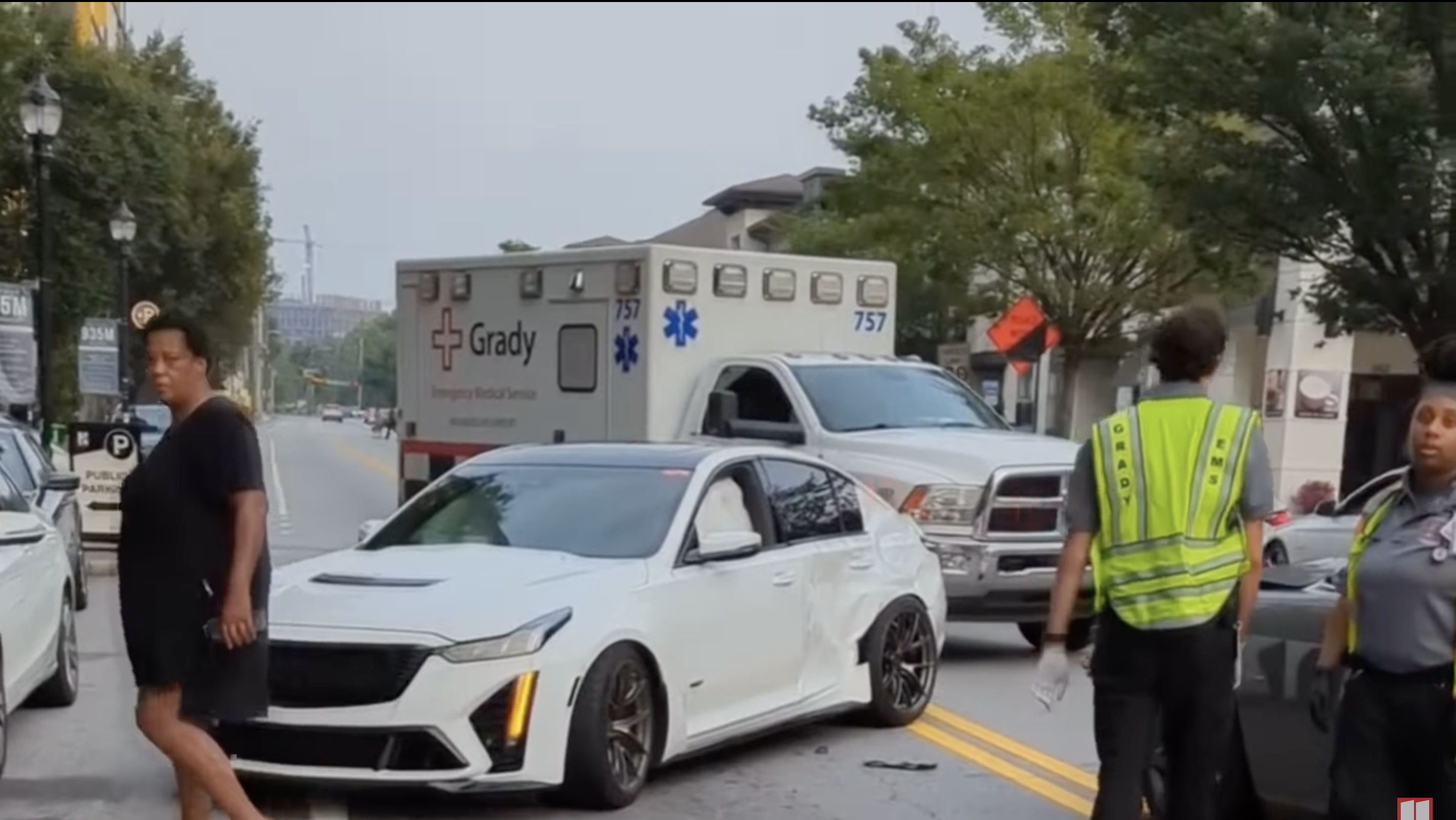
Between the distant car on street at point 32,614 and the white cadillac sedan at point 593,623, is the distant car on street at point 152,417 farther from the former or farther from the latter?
the white cadillac sedan at point 593,623

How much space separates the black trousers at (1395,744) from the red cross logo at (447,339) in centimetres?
1147

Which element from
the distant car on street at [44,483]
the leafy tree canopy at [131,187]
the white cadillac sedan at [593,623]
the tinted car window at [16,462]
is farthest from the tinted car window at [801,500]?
the leafy tree canopy at [131,187]

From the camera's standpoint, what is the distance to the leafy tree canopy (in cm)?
3359

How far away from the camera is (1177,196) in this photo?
19.2 metres

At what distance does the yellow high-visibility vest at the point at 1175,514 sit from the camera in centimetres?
525

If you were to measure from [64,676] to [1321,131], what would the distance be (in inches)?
417

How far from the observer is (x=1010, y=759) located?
8.80m

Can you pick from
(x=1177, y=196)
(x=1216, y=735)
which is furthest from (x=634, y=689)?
(x=1177, y=196)

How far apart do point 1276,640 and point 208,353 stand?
12.4 feet

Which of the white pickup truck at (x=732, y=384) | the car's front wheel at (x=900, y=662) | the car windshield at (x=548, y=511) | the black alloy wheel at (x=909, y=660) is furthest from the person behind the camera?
the white pickup truck at (x=732, y=384)

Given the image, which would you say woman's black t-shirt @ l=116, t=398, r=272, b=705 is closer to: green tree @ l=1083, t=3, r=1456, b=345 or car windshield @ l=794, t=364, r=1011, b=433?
green tree @ l=1083, t=3, r=1456, b=345

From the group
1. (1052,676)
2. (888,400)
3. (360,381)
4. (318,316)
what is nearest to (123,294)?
(360,381)

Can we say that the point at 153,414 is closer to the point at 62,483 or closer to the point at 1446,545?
the point at 62,483

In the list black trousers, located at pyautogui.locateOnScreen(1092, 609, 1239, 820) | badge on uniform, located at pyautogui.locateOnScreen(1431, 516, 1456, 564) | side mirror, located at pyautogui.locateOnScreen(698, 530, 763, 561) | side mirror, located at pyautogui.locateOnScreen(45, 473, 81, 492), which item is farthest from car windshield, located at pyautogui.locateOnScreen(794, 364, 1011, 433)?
badge on uniform, located at pyautogui.locateOnScreen(1431, 516, 1456, 564)
